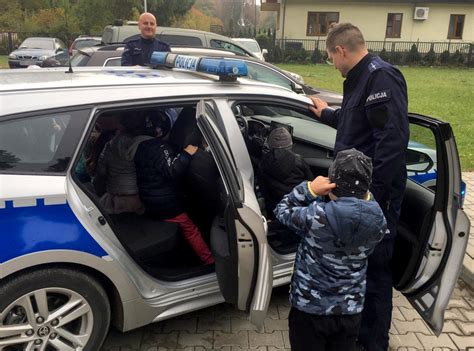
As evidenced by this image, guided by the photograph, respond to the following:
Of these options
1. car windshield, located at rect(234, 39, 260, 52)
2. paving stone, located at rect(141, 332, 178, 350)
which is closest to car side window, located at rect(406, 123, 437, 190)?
paving stone, located at rect(141, 332, 178, 350)

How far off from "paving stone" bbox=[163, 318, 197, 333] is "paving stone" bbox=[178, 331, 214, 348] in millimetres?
41

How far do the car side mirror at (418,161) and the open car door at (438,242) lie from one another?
79 centimetres

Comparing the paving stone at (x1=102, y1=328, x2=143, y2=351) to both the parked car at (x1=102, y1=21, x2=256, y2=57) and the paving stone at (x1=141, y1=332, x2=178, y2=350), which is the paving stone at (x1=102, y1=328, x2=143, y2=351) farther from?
the parked car at (x1=102, y1=21, x2=256, y2=57)

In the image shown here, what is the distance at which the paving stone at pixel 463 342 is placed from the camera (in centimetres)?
284

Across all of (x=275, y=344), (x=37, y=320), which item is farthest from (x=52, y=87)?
(x=275, y=344)

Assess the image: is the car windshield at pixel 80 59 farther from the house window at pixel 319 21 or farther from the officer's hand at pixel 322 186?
the house window at pixel 319 21

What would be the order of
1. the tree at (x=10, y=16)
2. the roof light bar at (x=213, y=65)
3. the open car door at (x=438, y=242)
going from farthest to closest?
1. the tree at (x=10, y=16)
2. the roof light bar at (x=213, y=65)
3. the open car door at (x=438, y=242)

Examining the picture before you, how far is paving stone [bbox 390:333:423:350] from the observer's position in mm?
2829

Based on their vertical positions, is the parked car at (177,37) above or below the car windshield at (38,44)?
above

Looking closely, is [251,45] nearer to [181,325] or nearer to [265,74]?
[265,74]

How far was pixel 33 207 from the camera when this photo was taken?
2.06 metres

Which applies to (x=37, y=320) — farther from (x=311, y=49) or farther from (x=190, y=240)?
(x=311, y=49)

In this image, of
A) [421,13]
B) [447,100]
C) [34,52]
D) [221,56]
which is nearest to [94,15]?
[34,52]

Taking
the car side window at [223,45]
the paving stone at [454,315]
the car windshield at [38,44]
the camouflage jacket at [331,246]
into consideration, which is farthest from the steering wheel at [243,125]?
the car windshield at [38,44]
